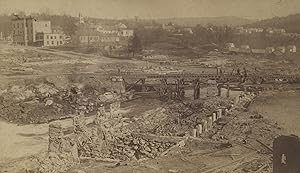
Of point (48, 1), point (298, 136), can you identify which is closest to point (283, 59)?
point (298, 136)

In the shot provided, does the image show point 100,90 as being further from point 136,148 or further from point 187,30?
point 187,30

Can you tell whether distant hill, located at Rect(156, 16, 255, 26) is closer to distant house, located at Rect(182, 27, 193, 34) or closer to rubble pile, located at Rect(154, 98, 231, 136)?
distant house, located at Rect(182, 27, 193, 34)

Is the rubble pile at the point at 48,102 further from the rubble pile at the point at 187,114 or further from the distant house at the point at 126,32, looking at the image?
the rubble pile at the point at 187,114

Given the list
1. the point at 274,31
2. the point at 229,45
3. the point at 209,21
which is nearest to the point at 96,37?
the point at 209,21

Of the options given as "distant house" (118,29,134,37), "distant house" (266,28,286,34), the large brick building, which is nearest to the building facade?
the large brick building

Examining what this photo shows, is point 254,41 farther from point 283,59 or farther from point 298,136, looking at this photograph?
point 298,136

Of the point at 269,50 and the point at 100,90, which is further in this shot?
the point at 100,90

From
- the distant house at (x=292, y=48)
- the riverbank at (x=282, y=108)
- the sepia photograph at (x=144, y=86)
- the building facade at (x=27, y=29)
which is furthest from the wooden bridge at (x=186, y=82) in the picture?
the building facade at (x=27, y=29)
